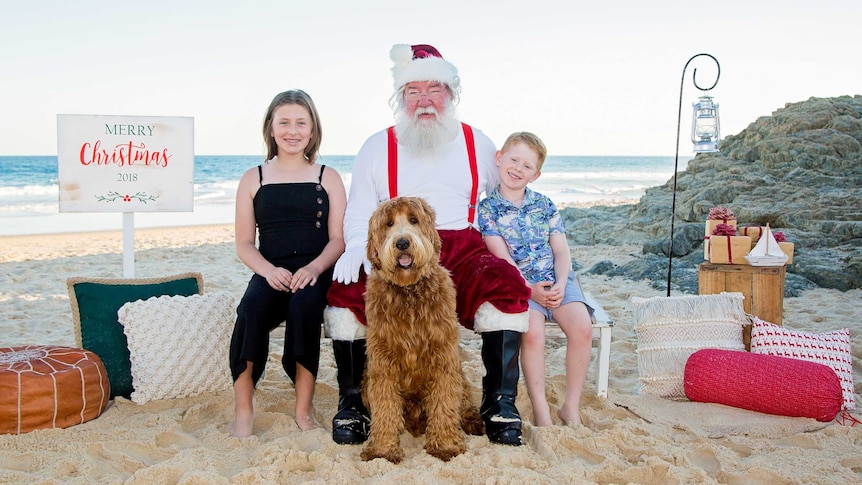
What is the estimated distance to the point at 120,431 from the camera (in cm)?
346

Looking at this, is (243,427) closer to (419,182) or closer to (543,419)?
(543,419)

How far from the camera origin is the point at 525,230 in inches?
154

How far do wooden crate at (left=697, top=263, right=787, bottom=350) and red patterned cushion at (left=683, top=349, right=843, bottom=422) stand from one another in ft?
1.64

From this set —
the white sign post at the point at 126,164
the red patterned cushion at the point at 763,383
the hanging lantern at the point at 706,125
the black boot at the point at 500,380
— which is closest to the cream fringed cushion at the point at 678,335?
the red patterned cushion at the point at 763,383

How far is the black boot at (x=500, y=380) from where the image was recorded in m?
3.33

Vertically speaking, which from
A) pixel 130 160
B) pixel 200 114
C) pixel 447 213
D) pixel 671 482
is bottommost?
pixel 671 482

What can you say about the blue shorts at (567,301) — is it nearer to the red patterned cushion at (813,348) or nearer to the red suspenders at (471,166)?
the red suspenders at (471,166)

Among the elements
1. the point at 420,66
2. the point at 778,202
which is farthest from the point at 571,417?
the point at 778,202

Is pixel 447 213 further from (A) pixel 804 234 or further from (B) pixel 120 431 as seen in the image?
(A) pixel 804 234

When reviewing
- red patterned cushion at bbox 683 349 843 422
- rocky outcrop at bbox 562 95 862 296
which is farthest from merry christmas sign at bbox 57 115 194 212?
rocky outcrop at bbox 562 95 862 296

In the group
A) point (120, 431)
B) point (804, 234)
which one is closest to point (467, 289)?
point (120, 431)

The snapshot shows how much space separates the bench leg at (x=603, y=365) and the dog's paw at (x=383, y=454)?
1400 mm

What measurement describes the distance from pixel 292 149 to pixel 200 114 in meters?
26.7

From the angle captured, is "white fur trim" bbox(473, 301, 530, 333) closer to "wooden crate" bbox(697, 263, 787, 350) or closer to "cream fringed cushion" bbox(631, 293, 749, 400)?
"cream fringed cushion" bbox(631, 293, 749, 400)
